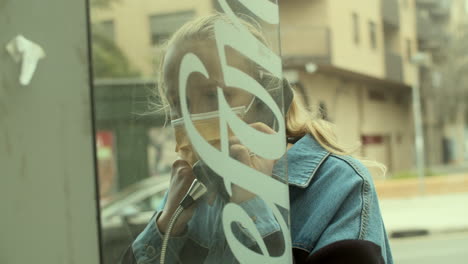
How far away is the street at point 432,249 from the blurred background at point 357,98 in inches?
0.6

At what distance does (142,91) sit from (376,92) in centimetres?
2528

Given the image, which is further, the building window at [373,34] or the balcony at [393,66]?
the balcony at [393,66]

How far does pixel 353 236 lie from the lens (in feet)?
3.57

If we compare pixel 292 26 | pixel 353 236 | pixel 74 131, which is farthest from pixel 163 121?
pixel 292 26

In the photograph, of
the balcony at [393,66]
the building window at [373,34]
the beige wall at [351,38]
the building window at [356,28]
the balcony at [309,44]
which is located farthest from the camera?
the balcony at [393,66]

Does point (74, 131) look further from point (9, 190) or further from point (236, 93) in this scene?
point (236, 93)

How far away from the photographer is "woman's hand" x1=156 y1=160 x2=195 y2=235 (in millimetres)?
979

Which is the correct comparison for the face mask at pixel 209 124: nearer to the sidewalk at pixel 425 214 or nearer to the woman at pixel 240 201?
the woman at pixel 240 201

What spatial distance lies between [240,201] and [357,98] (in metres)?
23.4

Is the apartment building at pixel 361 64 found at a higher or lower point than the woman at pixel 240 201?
higher

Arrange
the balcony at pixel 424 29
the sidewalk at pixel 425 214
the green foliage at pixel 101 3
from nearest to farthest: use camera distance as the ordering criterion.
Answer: the green foliage at pixel 101 3 < the sidewalk at pixel 425 214 < the balcony at pixel 424 29

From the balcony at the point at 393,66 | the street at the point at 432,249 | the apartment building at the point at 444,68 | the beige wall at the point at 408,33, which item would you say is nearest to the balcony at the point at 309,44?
the balcony at the point at 393,66

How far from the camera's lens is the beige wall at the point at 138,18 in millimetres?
917

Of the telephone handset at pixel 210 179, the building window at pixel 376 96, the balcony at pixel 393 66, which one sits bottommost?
the telephone handset at pixel 210 179
